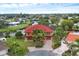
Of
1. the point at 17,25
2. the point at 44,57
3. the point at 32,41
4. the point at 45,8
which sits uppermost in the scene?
the point at 45,8

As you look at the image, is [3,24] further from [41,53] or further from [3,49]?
[41,53]

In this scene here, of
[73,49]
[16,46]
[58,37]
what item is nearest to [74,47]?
[73,49]

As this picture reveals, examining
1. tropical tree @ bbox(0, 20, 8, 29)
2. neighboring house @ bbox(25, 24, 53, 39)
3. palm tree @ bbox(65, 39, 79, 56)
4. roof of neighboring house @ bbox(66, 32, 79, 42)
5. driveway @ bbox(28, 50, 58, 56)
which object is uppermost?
tropical tree @ bbox(0, 20, 8, 29)

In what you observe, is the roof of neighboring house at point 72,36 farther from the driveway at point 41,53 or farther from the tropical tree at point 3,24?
the tropical tree at point 3,24

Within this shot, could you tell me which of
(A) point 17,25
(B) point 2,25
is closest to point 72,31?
(A) point 17,25

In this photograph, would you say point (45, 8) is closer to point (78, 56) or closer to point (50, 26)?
point (50, 26)

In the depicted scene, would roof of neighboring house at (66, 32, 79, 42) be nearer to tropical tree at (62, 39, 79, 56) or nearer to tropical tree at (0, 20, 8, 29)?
tropical tree at (62, 39, 79, 56)

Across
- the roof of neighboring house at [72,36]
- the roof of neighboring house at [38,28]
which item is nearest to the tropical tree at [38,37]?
the roof of neighboring house at [38,28]

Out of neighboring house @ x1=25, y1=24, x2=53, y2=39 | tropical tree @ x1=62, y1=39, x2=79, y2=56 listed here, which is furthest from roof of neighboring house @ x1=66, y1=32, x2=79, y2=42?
neighboring house @ x1=25, y1=24, x2=53, y2=39

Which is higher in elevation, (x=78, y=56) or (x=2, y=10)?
(x=2, y=10)
